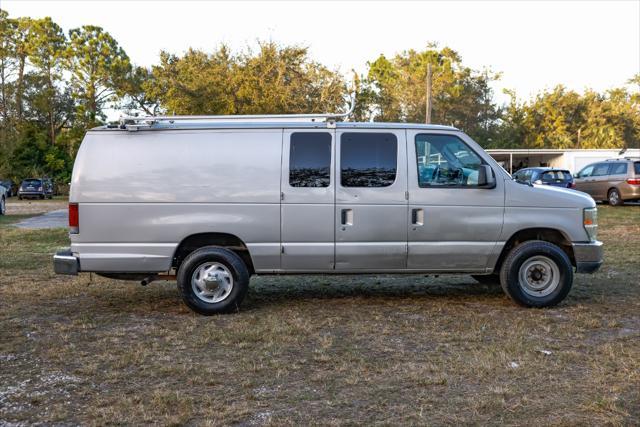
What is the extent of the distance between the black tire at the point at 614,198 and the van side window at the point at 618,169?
66cm

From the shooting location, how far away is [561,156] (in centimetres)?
4203

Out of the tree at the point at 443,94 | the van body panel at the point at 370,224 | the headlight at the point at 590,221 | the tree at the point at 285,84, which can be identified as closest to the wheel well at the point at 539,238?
the headlight at the point at 590,221

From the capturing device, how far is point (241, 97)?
104 feet

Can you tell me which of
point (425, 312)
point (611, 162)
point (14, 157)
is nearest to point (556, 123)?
point (611, 162)

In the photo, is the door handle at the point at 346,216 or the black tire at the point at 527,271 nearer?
the door handle at the point at 346,216

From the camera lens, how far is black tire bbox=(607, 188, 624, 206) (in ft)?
84.3

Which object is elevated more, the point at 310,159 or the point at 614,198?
the point at 310,159

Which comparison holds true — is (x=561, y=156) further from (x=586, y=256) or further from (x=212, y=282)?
(x=212, y=282)

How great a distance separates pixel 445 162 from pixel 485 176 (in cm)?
46

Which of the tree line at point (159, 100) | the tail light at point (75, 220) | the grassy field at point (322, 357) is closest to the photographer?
the grassy field at point (322, 357)

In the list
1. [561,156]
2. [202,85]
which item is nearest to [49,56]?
[202,85]

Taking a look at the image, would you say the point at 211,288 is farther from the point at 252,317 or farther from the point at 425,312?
the point at 425,312

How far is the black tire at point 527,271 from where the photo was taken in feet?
24.3

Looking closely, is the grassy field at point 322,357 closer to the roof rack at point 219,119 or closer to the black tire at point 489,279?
the black tire at point 489,279
